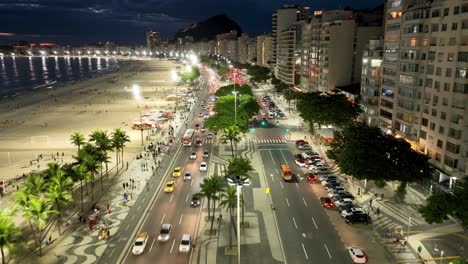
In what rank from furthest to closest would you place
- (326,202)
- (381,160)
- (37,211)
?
(381,160) → (326,202) → (37,211)

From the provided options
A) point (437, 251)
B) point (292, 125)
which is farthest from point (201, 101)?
point (437, 251)

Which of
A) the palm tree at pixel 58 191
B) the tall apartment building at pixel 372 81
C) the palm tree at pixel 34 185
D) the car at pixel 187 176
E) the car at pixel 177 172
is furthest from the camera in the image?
the tall apartment building at pixel 372 81

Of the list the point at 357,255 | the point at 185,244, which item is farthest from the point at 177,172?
the point at 357,255

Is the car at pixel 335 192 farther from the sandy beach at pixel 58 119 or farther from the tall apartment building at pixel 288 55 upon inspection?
the tall apartment building at pixel 288 55

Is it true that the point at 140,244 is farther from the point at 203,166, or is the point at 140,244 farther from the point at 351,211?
the point at 203,166

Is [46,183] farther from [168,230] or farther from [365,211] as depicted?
[365,211]

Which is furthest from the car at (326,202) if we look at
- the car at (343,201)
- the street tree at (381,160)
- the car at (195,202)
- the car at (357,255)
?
the car at (195,202)
